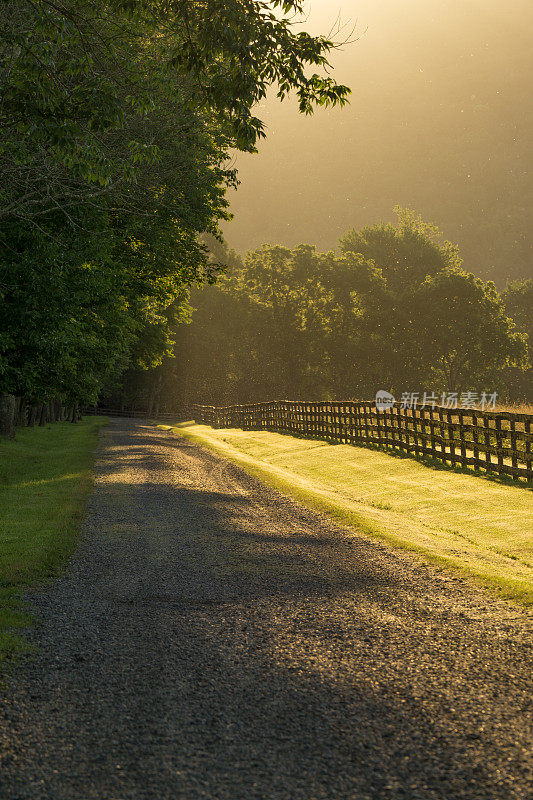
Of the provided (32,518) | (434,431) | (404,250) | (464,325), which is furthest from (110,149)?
(404,250)

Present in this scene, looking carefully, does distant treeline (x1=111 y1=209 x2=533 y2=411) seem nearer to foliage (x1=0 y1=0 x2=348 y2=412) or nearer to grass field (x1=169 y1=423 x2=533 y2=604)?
foliage (x1=0 y1=0 x2=348 y2=412)

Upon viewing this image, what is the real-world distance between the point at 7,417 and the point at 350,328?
51.7 meters

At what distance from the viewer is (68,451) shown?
26.0 metres

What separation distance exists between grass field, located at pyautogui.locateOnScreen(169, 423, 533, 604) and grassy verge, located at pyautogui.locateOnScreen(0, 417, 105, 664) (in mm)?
4890

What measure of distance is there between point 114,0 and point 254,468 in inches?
569

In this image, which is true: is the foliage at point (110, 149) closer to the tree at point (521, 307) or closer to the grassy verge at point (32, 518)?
the grassy verge at point (32, 518)

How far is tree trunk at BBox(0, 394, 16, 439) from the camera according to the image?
29.0m

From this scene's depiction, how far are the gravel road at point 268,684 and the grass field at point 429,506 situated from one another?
96 cm

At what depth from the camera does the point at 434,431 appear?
61.6 ft

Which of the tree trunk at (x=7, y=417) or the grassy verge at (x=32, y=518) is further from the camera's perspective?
the tree trunk at (x=7, y=417)

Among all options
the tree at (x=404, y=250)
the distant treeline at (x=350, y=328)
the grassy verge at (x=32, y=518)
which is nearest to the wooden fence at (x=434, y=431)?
the grassy verge at (x=32, y=518)

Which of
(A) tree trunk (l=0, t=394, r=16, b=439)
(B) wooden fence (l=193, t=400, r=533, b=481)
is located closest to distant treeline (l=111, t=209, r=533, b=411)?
(A) tree trunk (l=0, t=394, r=16, b=439)

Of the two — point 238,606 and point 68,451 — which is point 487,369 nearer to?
point 68,451

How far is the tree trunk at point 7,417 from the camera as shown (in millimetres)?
29031
